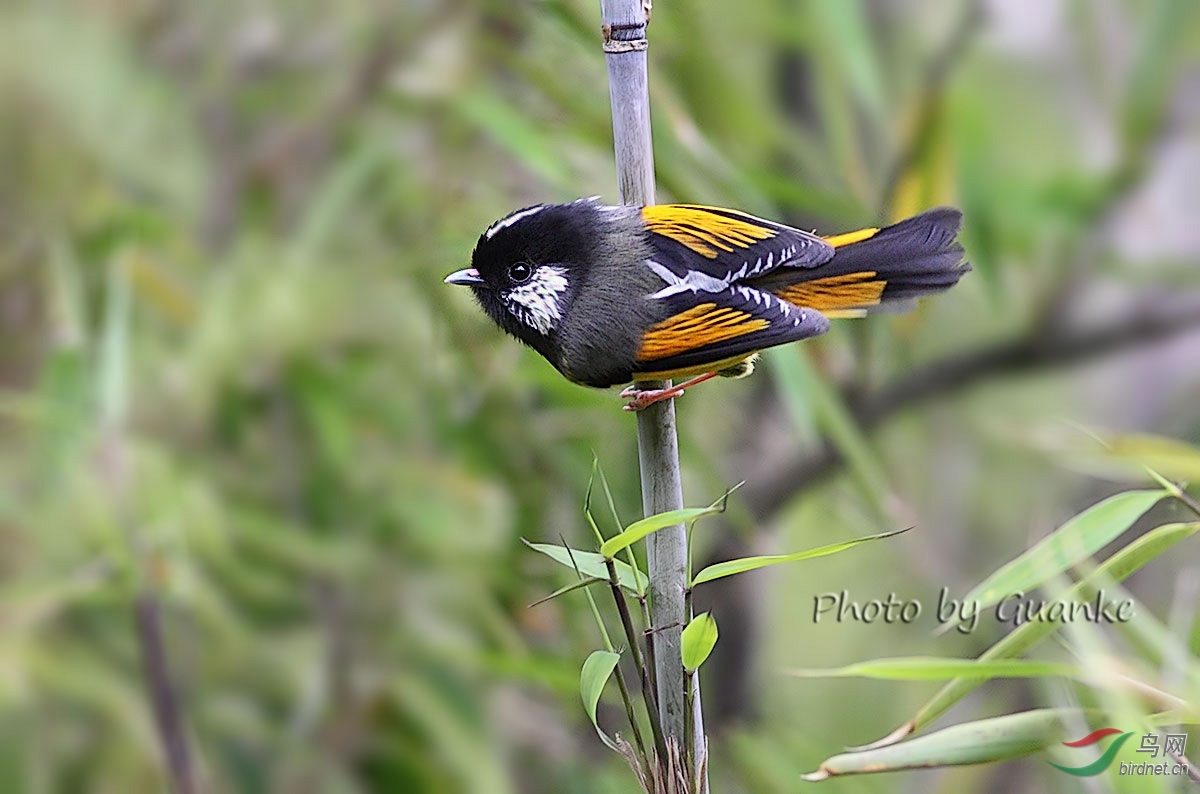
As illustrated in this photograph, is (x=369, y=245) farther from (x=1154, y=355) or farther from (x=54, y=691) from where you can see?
(x=1154, y=355)

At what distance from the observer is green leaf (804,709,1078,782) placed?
778 millimetres

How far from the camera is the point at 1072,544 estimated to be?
35.8 inches

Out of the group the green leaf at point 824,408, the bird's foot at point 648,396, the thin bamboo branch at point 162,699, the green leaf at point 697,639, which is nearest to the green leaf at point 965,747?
the green leaf at point 697,639

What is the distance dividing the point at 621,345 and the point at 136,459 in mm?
1289

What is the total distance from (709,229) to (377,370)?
1.33 m

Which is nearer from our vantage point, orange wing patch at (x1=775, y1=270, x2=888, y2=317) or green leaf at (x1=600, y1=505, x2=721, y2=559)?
green leaf at (x1=600, y1=505, x2=721, y2=559)

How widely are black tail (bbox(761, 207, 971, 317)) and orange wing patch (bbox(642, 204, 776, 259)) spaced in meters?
0.05

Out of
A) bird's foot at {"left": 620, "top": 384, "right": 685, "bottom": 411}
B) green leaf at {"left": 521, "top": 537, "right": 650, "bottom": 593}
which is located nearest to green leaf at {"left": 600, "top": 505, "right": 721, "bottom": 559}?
green leaf at {"left": 521, "top": 537, "right": 650, "bottom": 593}

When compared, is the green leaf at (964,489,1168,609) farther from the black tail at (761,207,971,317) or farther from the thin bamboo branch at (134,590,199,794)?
the thin bamboo branch at (134,590,199,794)

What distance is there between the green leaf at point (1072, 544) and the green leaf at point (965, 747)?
11 centimetres

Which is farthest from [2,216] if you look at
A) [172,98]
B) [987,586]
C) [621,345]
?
[987,586]

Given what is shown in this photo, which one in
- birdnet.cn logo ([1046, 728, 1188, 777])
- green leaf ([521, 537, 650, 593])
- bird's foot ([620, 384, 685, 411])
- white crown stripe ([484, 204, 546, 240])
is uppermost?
white crown stripe ([484, 204, 546, 240])

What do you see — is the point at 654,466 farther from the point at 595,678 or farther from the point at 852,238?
the point at 852,238

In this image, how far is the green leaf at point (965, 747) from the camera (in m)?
0.78
